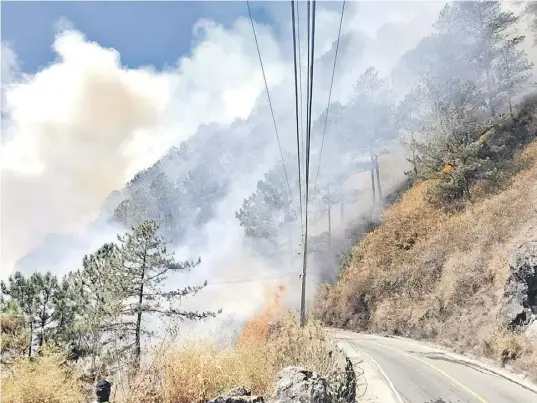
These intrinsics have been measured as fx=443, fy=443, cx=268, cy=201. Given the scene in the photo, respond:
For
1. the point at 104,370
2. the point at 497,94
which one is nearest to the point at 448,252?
the point at 497,94

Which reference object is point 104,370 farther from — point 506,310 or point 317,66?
point 317,66

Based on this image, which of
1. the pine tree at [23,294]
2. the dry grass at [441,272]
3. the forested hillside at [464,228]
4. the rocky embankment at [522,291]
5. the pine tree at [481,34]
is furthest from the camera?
the pine tree at [481,34]

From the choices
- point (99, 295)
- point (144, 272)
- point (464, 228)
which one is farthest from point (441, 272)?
point (99, 295)

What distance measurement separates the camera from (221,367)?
6020mm

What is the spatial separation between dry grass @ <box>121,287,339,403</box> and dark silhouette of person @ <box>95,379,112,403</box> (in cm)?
28

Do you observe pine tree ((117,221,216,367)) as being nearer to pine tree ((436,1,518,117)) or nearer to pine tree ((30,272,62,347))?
pine tree ((30,272,62,347))

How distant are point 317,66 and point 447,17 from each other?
4791cm

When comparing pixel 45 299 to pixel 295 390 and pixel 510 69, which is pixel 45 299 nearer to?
pixel 295 390

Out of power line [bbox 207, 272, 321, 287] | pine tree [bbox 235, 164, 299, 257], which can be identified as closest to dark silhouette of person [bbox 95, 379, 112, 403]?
pine tree [bbox 235, 164, 299, 257]

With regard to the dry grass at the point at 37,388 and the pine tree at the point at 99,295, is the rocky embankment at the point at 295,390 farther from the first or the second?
the pine tree at the point at 99,295

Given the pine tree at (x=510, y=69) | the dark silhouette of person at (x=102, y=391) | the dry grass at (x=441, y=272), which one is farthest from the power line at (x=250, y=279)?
the dark silhouette of person at (x=102, y=391)

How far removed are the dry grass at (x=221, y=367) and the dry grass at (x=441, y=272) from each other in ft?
36.5

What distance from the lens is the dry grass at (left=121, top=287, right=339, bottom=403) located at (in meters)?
5.65

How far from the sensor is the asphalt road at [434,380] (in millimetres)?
13418
